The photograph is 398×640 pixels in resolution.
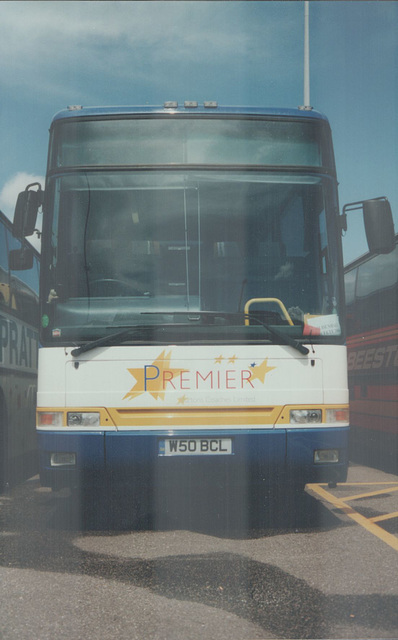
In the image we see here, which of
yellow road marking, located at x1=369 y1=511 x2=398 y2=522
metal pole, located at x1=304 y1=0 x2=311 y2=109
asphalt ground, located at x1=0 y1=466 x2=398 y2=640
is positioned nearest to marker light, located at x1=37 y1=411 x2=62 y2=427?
asphalt ground, located at x1=0 y1=466 x2=398 y2=640

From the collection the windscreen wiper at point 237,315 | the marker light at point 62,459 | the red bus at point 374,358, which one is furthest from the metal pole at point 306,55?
the marker light at point 62,459

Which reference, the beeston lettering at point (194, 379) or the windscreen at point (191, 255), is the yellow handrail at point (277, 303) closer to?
the windscreen at point (191, 255)

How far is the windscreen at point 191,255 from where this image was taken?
614cm

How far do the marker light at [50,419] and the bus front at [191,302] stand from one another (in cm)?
2

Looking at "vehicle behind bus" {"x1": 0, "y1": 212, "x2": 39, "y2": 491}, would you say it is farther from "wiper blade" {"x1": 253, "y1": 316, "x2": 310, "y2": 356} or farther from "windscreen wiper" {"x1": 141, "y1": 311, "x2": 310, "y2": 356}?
"wiper blade" {"x1": 253, "y1": 316, "x2": 310, "y2": 356}

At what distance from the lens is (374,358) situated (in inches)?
420

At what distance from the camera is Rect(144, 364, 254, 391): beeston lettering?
604 cm

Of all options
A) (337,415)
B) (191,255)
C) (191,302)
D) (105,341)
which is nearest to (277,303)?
(191,302)

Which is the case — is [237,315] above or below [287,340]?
above

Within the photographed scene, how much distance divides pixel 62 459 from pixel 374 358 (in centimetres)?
585

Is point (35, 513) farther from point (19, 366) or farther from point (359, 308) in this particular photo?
point (359, 308)

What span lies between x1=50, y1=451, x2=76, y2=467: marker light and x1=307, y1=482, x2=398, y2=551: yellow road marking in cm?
242

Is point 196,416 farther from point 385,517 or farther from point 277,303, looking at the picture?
point 385,517

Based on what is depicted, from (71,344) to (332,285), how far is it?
7.18 feet
